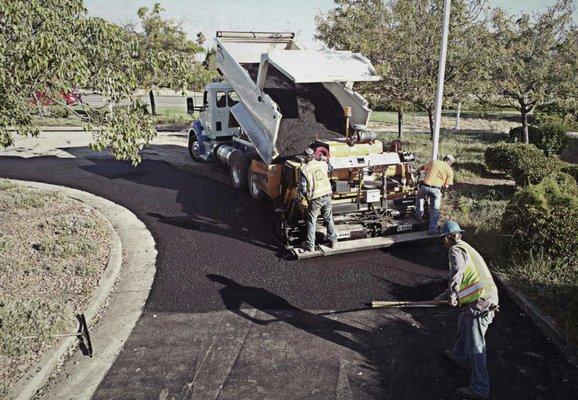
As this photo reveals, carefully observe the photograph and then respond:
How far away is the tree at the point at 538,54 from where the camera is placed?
43.3 feet

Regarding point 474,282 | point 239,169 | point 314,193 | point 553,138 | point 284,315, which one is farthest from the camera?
point 553,138

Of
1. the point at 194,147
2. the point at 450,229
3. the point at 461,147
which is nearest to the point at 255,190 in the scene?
the point at 194,147

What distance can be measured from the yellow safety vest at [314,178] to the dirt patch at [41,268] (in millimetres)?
3394

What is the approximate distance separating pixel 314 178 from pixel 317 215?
612 mm

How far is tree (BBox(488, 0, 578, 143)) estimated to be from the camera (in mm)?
13211

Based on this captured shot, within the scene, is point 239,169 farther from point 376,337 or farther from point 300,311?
point 376,337

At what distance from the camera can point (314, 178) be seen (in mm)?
7215

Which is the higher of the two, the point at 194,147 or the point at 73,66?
the point at 73,66

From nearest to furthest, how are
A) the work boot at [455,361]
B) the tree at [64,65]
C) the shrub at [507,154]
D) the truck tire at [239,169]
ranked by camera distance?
1. the work boot at [455,361]
2. the tree at [64,65]
3. the shrub at [507,154]
4. the truck tire at [239,169]

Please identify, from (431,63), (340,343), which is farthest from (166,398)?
(431,63)

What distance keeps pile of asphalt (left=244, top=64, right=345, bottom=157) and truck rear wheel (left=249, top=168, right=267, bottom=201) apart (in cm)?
114

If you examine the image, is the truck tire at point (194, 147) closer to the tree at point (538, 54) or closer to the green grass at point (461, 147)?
the green grass at point (461, 147)

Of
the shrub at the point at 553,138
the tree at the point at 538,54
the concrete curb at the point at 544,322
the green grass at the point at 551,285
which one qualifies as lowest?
the concrete curb at the point at 544,322

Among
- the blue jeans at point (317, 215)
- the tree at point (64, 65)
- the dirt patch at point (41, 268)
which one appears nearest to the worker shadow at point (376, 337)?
the blue jeans at point (317, 215)
